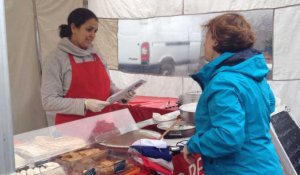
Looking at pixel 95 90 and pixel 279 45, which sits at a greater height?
pixel 279 45

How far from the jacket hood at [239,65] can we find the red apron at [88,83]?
3.12 ft

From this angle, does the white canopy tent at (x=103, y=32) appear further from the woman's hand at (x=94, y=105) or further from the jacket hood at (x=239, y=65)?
the jacket hood at (x=239, y=65)

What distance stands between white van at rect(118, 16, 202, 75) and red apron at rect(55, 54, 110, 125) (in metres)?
1.13

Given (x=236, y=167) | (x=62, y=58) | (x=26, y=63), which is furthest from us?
(x=26, y=63)

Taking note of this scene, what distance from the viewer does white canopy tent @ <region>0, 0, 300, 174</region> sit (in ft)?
9.04

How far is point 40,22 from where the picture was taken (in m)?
3.18

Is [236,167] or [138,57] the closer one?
[236,167]

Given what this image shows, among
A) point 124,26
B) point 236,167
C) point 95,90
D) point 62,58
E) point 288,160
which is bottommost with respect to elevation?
point 288,160

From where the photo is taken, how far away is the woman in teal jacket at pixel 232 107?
1.17m

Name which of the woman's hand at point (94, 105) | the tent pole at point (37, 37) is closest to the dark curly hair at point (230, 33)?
the woman's hand at point (94, 105)

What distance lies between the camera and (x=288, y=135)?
192 centimetres

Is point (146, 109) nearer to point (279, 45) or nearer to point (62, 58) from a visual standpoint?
point (62, 58)

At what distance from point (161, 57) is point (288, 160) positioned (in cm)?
192

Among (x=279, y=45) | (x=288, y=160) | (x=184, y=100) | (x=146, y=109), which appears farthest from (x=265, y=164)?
(x=279, y=45)
